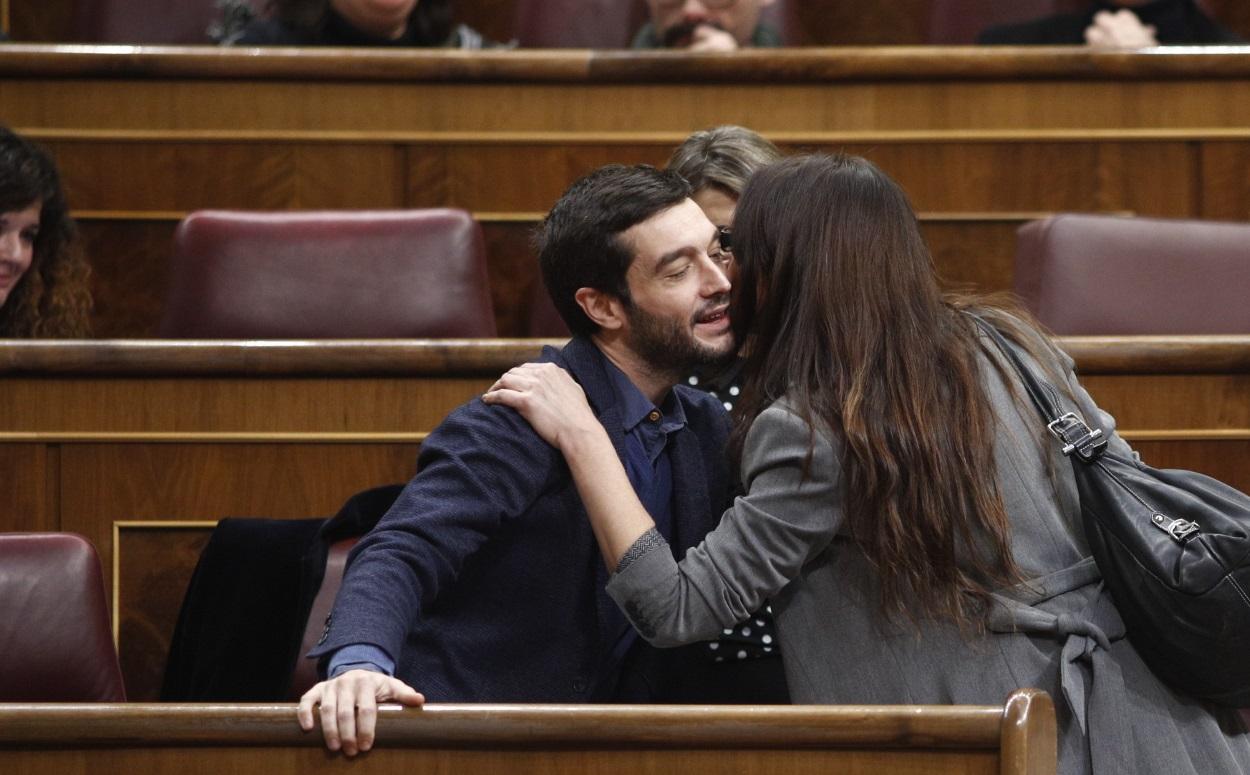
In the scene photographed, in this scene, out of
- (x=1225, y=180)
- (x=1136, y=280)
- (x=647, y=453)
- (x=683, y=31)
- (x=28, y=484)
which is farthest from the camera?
(x=683, y=31)

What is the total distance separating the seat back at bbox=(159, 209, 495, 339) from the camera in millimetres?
1108

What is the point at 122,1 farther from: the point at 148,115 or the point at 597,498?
the point at 597,498

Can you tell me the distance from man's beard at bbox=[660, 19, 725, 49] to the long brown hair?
714 millimetres

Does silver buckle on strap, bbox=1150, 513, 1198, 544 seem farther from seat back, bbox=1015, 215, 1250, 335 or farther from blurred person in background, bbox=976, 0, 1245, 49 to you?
blurred person in background, bbox=976, 0, 1245, 49

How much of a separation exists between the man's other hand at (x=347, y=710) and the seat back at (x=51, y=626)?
8.9 inches

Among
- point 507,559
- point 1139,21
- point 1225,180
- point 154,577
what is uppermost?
point 1139,21

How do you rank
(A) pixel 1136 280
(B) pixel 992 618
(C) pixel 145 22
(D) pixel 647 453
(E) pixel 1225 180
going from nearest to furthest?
(B) pixel 992 618
(D) pixel 647 453
(A) pixel 1136 280
(E) pixel 1225 180
(C) pixel 145 22

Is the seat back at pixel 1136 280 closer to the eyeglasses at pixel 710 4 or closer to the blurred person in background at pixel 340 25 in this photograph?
the eyeglasses at pixel 710 4

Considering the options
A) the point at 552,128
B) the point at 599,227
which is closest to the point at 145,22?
the point at 552,128

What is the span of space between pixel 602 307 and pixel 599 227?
0.04 metres

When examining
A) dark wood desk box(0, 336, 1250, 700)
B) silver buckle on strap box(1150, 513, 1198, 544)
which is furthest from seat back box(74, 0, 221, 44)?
silver buckle on strap box(1150, 513, 1198, 544)

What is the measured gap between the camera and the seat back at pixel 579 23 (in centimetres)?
159

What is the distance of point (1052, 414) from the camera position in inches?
27.1

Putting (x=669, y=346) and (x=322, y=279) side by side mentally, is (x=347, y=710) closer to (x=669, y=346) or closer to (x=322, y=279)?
(x=669, y=346)
